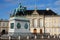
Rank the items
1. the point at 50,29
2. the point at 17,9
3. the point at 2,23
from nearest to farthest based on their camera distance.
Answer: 1. the point at 17,9
2. the point at 50,29
3. the point at 2,23

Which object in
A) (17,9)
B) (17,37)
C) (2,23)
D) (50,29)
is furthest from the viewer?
(2,23)

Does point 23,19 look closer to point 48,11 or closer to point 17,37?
point 17,37

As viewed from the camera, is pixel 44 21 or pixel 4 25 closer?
pixel 44 21

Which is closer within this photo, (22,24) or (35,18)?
(22,24)

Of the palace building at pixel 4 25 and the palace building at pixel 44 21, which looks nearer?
the palace building at pixel 44 21

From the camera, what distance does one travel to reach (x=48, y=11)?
74562 millimetres

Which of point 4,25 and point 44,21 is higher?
point 44,21

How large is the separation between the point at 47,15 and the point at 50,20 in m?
1.91

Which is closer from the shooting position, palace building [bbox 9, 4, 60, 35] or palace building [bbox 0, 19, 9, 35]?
palace building [bbox 9, 4, 60, 35]

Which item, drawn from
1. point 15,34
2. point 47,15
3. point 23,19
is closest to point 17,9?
point 23,19

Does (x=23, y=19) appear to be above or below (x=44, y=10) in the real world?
below

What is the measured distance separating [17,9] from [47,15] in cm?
3089

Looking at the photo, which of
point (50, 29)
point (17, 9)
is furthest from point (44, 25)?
point (17, 9)

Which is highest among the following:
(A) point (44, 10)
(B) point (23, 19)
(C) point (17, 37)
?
(A) point (44, 10)
